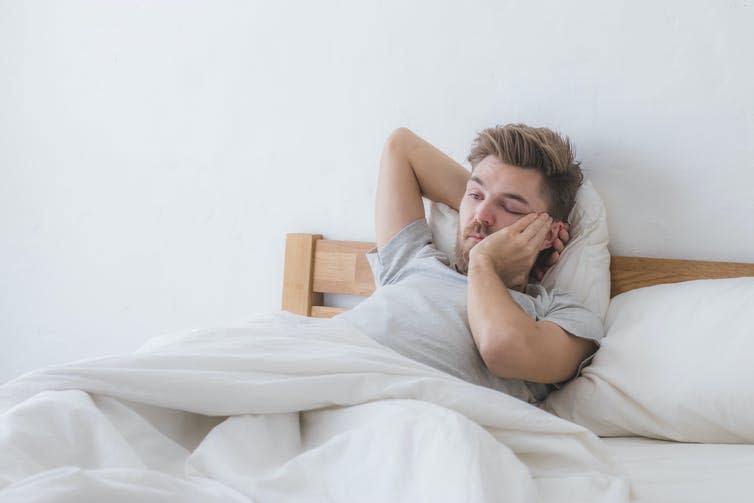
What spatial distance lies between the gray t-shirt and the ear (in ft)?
0.29

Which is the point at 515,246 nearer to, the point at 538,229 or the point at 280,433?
the point at 538,229

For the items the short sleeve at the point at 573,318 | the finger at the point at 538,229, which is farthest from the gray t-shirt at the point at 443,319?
the finger at the point at 538,229

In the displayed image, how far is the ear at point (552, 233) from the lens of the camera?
1.61 metres

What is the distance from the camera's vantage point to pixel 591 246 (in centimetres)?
161

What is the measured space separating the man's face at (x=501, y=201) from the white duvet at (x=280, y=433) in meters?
0.45

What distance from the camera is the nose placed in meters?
1.59

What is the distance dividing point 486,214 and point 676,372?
18.7 inches

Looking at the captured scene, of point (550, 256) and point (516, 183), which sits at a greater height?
point (516, 183)

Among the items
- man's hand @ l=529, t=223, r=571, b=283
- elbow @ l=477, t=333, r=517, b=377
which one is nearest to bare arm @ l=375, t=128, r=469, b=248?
man's hand @ l=529, t=223, r=571, b=283

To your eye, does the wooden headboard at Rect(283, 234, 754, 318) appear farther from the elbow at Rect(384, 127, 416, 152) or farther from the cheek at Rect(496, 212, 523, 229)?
the cheek at Rect(496, 212, 523, 229)

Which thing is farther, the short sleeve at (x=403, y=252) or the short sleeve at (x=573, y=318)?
the short sleeve at (x=403, y=252)

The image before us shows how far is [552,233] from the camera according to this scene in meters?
1.62

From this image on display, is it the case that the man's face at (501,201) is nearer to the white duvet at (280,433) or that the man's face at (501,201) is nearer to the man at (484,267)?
the man at (484,267)

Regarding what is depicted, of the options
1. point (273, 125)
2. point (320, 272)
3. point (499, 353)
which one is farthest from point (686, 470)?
point (273, 125)
